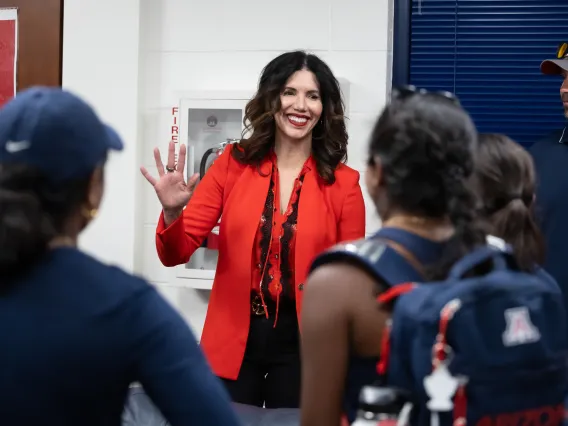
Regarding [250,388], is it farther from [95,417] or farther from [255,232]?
[95,417]

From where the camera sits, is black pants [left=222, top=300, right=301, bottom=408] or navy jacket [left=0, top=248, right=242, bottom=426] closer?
navy jacket [left=0, top=248, right=242, bottom=426]

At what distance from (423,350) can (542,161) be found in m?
1.75

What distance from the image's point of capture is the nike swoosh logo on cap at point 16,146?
109 centimetres

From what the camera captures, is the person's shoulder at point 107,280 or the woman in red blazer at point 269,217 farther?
the woman in red blazer at point 269,217

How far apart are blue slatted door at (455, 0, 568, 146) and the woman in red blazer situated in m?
0.82

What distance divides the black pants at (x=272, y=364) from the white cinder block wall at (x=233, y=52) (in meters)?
0.93

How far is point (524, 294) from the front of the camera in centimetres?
122

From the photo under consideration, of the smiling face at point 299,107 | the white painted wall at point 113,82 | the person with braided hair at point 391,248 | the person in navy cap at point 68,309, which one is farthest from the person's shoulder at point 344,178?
the person in navy cap at point 68,309

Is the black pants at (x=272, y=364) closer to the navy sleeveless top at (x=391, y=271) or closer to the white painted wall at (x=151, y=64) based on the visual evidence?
the white painted wall at (x=151, y=64)

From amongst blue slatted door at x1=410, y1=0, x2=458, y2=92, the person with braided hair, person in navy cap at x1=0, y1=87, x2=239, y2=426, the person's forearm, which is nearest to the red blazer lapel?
the person's forearm

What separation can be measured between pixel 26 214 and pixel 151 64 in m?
2.57

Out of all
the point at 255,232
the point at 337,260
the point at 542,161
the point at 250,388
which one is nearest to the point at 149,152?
the point at 255,232

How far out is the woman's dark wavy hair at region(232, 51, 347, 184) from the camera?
270cm

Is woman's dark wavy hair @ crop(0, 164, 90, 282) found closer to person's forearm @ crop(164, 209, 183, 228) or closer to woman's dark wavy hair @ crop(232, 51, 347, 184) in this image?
person's forearm @ crop(164, 209, 183, 228)
